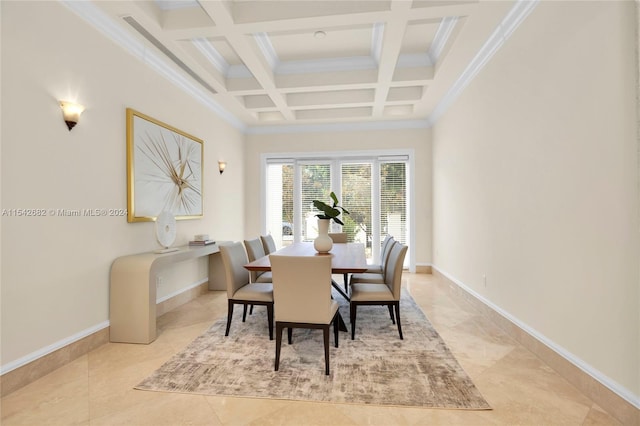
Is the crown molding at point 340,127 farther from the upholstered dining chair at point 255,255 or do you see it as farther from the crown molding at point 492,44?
the upholstered dining chair at point 255,255

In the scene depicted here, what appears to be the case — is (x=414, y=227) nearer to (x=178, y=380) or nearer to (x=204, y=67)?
(x=204, y=67)

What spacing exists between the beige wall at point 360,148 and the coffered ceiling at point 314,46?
1.58 ft

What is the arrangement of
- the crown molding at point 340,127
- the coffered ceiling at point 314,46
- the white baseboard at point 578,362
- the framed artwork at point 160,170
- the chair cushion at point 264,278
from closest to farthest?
the white baseboard at point 578,362
the coffered ceiling at point 314,46
the framed artwork at point 160,170
the chair cushion at point 264,278
the crown molding at point 340,127

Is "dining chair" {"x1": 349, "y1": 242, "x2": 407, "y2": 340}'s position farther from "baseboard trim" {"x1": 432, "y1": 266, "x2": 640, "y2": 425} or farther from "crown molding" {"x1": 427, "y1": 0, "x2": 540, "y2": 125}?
"crown molding" {"x1": 427, "y1": 0, "x2": 540, "y2": 125}

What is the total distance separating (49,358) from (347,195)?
4.90 meters

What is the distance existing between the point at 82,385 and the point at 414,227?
528 cm

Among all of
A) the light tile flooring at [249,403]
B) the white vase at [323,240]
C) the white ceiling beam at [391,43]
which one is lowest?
the light tile flooring at [249,403]

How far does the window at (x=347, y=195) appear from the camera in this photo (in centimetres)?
611

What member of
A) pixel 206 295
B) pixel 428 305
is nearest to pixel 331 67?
pixel 428 305

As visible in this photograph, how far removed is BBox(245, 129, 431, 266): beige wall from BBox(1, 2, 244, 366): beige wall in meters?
2.96

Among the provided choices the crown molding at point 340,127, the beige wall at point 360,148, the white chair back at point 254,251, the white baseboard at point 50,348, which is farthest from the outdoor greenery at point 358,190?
the white baseboard at point 50,348

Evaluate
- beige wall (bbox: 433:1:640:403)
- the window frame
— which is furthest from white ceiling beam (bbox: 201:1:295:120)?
beige wall (bbox: 433:1:640:403)

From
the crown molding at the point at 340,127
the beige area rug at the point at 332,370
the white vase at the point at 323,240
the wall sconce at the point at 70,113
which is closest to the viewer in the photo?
the beige area rug at the point at 332,370

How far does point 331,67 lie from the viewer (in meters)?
4.20
